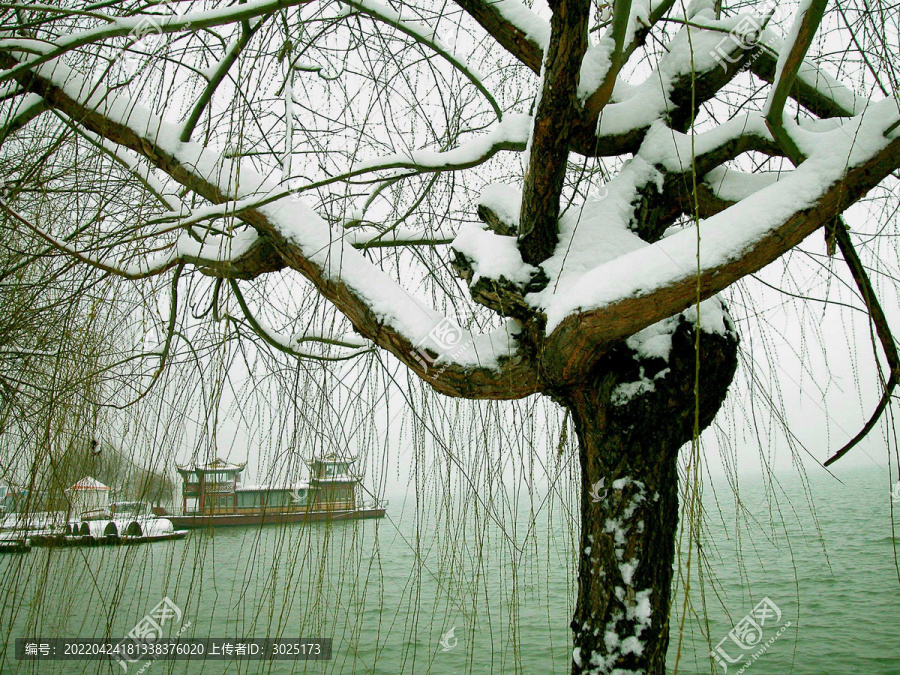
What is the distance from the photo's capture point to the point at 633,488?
1.50 m

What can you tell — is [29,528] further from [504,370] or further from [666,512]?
[666,512]

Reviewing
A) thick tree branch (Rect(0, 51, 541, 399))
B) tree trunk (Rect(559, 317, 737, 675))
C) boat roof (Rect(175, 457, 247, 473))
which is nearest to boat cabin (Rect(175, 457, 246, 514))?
boat roof (Rect(175, 457, 247, 473))

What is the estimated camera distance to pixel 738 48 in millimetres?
1852

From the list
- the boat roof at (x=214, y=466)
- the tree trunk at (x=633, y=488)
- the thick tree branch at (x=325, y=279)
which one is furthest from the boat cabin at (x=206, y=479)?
the tree trunk at (x=633, y=488)

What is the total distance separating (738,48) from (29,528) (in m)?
2.47

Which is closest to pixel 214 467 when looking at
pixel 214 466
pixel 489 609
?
pixel 214 466

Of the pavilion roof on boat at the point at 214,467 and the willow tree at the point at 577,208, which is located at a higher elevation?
the willow tree at the point at 577,208

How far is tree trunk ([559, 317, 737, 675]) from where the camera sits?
4.71 ft

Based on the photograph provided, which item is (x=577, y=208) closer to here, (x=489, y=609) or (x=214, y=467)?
(x=214, y=467)

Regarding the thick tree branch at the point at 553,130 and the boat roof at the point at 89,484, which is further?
the boat roof at the point at 89,484

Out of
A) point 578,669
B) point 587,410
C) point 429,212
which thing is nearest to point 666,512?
point 587,410

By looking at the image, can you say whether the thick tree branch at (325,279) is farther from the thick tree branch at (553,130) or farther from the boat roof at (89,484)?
the boat roof at (89,484)

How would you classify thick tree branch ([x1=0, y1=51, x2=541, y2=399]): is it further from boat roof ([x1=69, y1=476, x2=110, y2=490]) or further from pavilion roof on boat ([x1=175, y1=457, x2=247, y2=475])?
boat roof ([x1=69, y1=476, x2=110, y2=490])

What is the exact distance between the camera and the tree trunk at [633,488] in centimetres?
144
